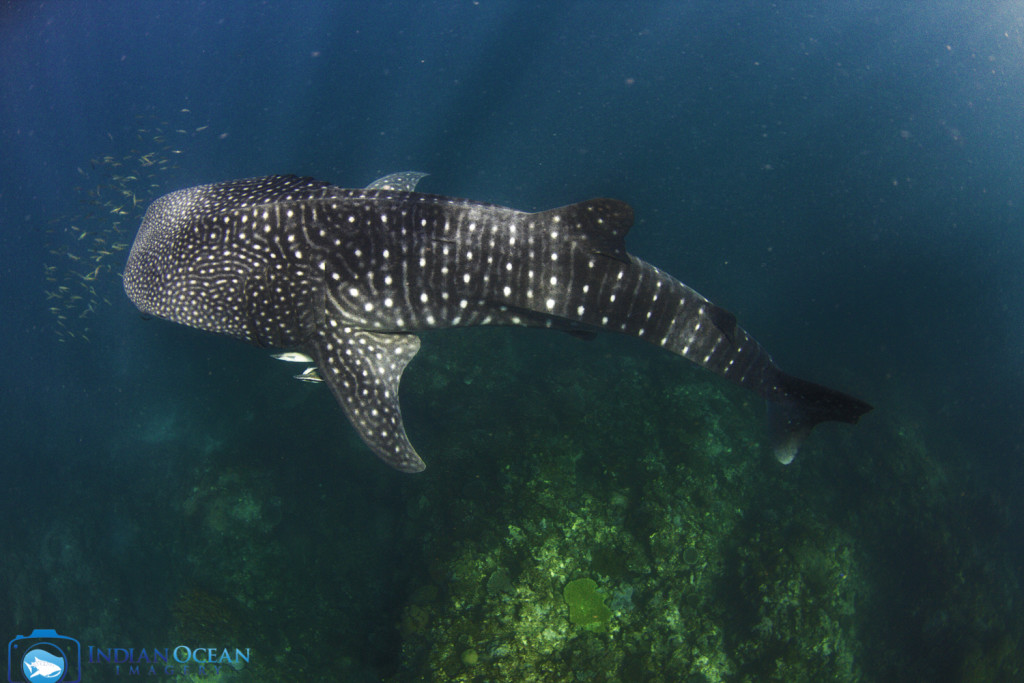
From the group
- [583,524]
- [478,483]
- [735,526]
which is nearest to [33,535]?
[478,483]

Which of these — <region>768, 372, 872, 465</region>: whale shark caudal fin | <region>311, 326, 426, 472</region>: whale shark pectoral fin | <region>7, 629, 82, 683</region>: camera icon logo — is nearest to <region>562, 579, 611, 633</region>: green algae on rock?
<region>768, 372, 872, 465</region>: whale shark caudal fin

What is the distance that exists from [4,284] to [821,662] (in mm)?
47205

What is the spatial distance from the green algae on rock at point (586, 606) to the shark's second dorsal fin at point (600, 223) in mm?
4851

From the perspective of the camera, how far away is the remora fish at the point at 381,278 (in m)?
4.52

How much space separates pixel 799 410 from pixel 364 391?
16.0ft

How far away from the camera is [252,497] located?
9750 millimetres

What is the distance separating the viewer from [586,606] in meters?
6.31

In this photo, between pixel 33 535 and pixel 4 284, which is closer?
pixel 33 535

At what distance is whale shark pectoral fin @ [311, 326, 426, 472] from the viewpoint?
4.62m

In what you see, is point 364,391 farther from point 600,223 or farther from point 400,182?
point 400,182

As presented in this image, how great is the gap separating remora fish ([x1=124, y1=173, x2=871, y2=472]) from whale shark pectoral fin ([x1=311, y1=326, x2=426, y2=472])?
0.01 metres

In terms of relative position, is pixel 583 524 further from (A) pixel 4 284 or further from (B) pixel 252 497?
(A) pixel 4 284

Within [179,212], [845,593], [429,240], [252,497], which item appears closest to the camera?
[429,240]

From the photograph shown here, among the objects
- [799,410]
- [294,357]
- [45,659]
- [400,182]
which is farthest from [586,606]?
[45,659]
